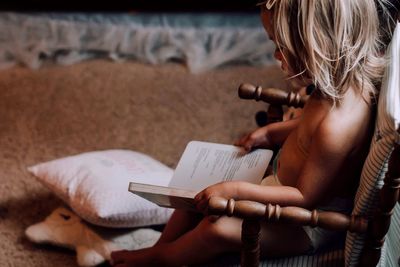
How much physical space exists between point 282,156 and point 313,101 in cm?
13

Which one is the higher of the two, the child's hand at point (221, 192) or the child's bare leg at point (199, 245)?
the child's hand at point (221, 192)

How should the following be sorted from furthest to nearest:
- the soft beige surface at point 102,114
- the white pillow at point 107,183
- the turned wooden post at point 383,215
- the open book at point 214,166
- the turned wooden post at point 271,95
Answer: the soft beige surface at point 102,114
the white pillow at point 107,183
the turned wooden post at point 271,95
the open book at point 214,166
the turned wooden post at point 383,215

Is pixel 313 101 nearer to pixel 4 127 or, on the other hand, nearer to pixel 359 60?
pixel 359 60

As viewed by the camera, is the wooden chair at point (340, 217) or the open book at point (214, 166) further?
the open book at point (214, 166)

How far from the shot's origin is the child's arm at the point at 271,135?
1346mm

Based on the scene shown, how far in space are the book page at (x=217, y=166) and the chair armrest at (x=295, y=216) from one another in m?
0.24

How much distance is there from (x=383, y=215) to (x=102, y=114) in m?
1.29

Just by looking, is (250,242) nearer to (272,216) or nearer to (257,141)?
(272,216)

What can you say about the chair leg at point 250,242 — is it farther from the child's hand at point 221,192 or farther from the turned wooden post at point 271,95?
the turned wooden post at point 271,95

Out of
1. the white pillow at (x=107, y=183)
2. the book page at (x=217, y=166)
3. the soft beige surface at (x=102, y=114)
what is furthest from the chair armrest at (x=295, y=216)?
the soft beige surface at (x=102, y=114)

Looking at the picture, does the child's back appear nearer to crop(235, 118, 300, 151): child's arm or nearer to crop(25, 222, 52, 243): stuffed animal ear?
crop(235, 118, 300, 151): child's arm

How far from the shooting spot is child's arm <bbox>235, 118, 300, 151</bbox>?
1346mm

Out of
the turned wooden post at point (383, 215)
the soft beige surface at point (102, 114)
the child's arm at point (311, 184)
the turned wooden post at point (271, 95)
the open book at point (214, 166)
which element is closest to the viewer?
the turned wooden post at point (383, 215)

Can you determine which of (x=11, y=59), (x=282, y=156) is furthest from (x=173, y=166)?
(x=11, y=59)
